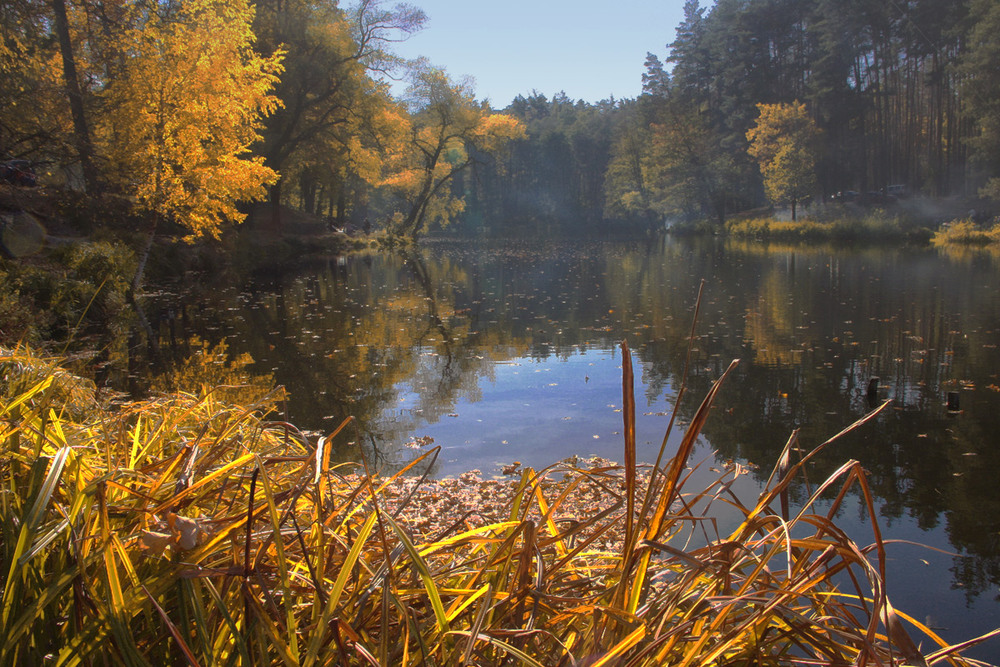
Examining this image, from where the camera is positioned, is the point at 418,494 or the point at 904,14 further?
the point at 904,14

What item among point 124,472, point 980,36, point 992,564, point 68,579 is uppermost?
point 980,36

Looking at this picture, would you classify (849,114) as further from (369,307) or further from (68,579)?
(68,579)

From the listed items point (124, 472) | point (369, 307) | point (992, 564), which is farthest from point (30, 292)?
point (992, 564)

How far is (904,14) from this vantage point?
4722 centimetres

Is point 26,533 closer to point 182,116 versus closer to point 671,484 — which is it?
point 671,484

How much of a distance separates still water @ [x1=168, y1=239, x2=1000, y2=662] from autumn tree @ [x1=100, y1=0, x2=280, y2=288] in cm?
264

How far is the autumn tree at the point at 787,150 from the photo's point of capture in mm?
45875

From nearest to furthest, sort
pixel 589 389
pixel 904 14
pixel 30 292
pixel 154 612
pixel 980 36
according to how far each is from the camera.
Result: pixel 154 612, pixel 589 389, pixel 30 292, pixel 980 36, pixel 904 14

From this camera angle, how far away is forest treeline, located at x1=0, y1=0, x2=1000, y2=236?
49.6 ft

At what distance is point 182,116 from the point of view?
14320mm

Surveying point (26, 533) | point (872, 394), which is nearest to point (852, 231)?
point (872, 394)

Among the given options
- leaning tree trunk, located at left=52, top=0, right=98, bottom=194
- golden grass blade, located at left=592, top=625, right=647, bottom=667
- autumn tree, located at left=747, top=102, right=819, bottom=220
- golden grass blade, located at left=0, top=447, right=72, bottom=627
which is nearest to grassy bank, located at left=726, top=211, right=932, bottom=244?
autumn tree, located at left=747, top=102, right=819, bottom=220

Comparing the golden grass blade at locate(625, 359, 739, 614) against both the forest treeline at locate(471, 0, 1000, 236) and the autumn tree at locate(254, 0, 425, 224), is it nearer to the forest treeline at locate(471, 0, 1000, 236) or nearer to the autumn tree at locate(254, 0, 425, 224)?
the autumn tree at locate(254, 0, 425, 224)

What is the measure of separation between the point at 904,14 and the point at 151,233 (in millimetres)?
52247
